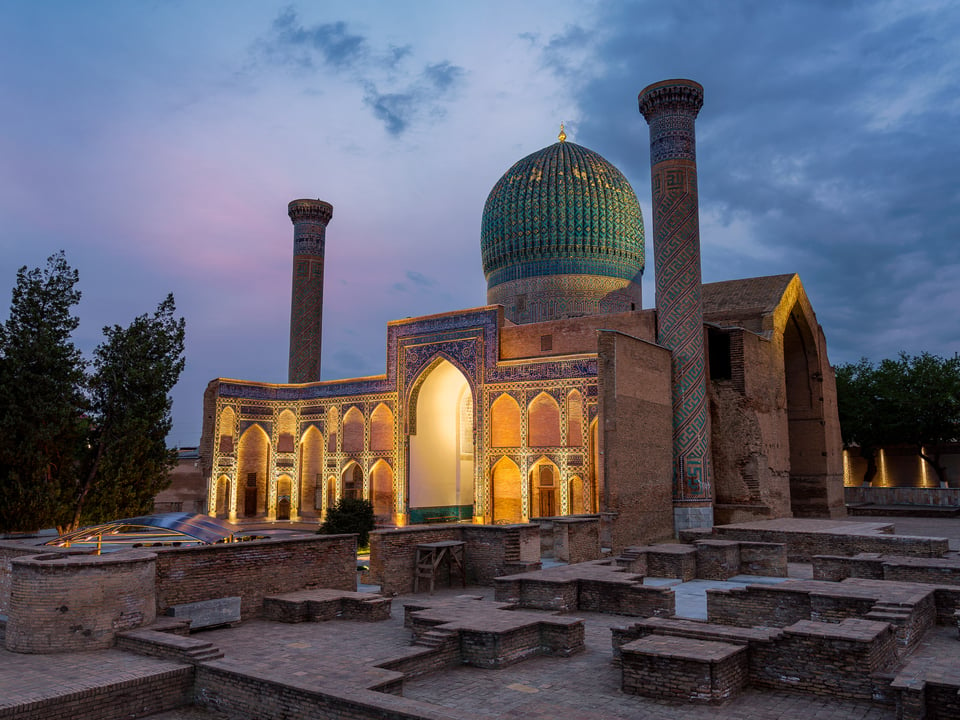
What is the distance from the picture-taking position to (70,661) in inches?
212

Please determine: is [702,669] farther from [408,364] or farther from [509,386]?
[408,364]

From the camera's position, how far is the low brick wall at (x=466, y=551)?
9250 mm

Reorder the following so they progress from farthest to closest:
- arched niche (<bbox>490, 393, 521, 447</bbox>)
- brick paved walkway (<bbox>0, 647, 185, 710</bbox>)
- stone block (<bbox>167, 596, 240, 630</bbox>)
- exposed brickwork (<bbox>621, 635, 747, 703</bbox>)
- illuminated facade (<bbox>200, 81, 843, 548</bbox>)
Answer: arched niche (<bbox>490, 393, 521, 447</bbox>)
illuminated facade (<bbox>200, 81, 843, 548</bbox>)
stone block (<bbox>167, 596, 240, 630</bbox>)
exposed brickwork (<bbox>621, 635, 747, 703</bbox>)
brick paved walkway (<bbox>0, 647, 185, 710</bbox>)

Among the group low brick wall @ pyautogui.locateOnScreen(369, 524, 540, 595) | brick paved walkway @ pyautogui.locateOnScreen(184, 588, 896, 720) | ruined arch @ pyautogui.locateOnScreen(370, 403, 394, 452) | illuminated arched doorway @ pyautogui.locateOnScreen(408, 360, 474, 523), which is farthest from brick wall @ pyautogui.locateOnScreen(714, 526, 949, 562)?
ruined arch @ pyautogui.locateOnScreen(370, 403, 394, 452)

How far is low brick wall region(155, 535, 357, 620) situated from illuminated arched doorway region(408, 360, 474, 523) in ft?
38.1

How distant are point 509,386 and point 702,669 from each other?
1395 centimetres

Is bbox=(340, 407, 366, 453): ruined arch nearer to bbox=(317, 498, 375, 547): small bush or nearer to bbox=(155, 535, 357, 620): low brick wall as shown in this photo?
bbox=(317, 498, 375, 547): small bush

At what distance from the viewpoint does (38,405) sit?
1172cm

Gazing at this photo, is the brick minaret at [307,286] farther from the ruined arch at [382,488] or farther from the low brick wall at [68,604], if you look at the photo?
the low brick wall at [68,604]

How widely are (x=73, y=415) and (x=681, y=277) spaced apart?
39.9 feet

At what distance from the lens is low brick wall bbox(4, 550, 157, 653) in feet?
18.7

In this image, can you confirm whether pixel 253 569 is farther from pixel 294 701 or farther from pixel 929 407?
pixel 929 407

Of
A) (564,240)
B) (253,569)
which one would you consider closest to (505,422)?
(564,240)

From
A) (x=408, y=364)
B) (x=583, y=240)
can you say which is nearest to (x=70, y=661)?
(x=408, y=364)
